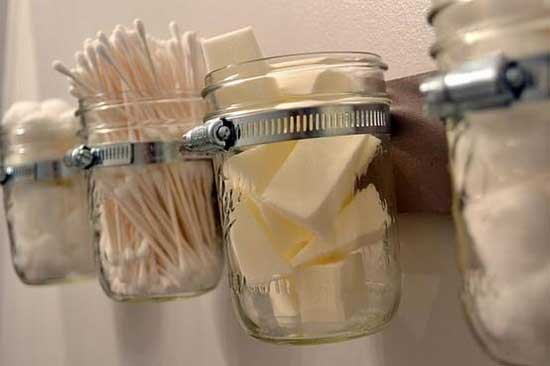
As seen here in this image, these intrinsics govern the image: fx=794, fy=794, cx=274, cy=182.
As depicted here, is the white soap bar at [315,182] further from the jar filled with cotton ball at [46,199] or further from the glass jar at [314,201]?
the jar filled with cotton ball at [46,199]

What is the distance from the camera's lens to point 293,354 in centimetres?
56

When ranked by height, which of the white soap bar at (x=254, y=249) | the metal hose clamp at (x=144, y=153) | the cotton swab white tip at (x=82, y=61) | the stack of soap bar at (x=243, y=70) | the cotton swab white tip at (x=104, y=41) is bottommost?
the white soap bar at (x=254, y=249)

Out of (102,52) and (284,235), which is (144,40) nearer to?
(102,52)

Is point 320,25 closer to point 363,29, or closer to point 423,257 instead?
point 363,29

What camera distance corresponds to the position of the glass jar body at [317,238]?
1.35ft

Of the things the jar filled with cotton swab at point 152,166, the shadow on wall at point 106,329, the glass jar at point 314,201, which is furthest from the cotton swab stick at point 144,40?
the shadow on wall at point 106,329

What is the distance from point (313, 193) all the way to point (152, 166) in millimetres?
161

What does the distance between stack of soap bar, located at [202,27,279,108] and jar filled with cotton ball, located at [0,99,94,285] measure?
9.3 inches

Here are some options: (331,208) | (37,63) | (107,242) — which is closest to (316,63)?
(331,208)

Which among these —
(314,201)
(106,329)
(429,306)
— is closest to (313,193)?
(314,201)

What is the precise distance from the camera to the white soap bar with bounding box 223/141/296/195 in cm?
42

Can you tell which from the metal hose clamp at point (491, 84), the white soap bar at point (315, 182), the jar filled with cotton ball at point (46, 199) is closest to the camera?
the metal hose clamp at point (491, 84)

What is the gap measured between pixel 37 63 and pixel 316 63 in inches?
21.1

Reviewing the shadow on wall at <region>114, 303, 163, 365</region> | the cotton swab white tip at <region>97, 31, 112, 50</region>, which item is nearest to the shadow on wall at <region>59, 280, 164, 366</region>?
the shadow on wall at <region>114, 303, 163, 365</region>
